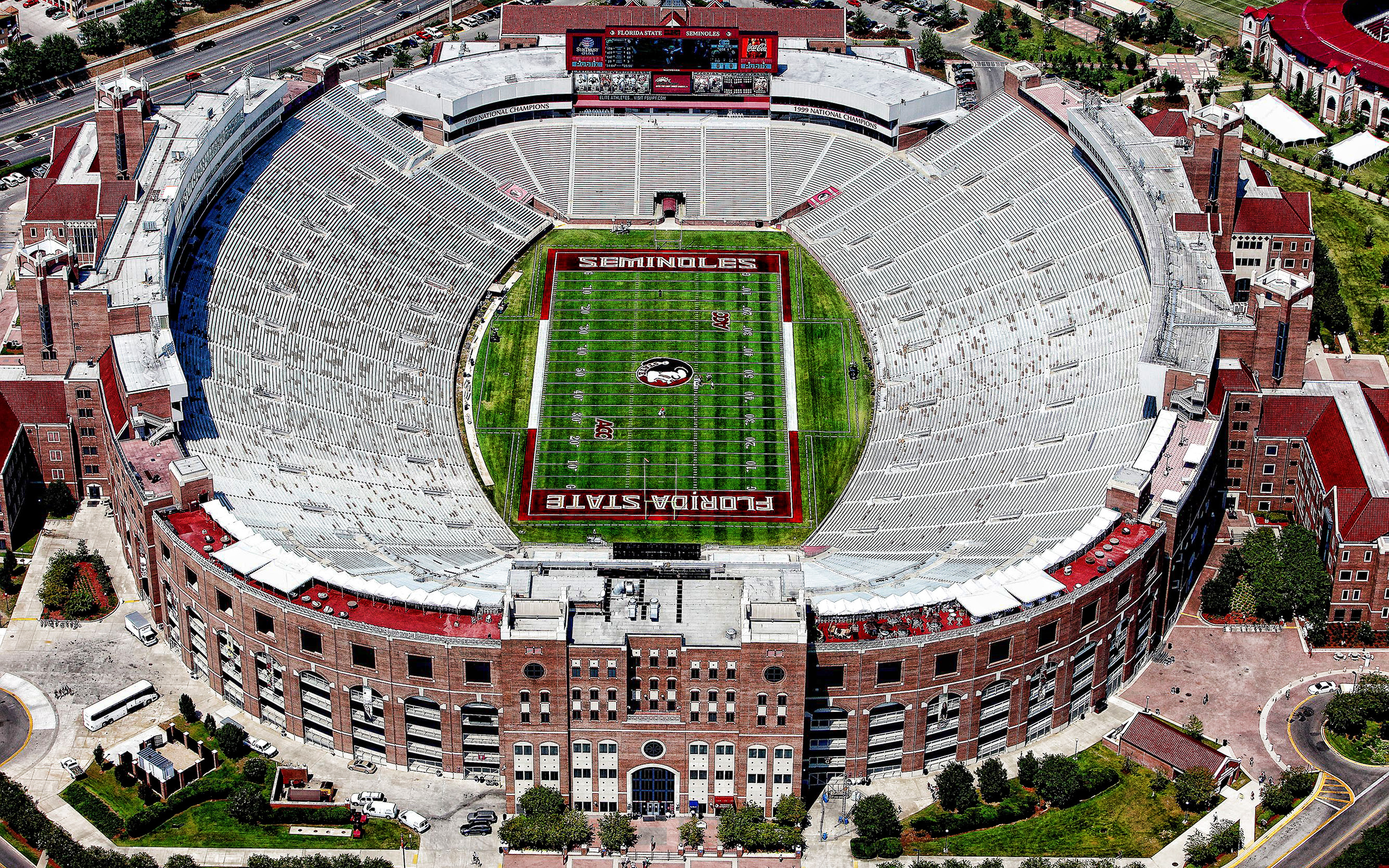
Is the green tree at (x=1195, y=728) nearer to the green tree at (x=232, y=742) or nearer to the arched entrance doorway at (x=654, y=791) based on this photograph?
the arched entrance doorway at (x=654, y=791)

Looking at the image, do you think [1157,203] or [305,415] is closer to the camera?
[305,415]

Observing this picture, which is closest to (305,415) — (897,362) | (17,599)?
(17,599)

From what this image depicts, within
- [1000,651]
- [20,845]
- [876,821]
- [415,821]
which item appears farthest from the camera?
[1000,651]

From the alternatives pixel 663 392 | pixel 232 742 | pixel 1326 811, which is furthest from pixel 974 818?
pixel 663 392

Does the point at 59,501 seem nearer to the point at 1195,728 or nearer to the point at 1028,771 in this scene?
the point at 1028,771

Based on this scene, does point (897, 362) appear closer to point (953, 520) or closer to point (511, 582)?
point (953, 520)

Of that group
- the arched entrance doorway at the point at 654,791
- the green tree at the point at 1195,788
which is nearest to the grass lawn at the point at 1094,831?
the green tree at the point at 1195,788

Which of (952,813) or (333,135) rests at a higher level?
(333,135)
